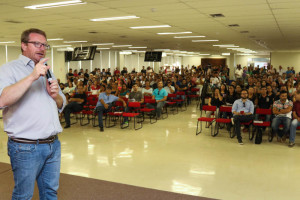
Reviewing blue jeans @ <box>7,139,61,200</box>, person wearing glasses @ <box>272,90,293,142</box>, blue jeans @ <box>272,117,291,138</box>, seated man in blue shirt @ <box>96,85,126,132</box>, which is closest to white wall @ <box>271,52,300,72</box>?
person wearing glasses @ <box>272,90,293,142</box>

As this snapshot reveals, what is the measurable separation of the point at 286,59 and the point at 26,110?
26.6 m

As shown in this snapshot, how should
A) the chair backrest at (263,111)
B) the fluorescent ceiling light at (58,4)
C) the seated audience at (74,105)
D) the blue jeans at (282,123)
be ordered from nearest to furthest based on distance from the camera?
the fluorescent ceiling light at (58,4) < the blue jeans at (282,123) < the chair backrest at (263,111) < the seated audience at (74,105)

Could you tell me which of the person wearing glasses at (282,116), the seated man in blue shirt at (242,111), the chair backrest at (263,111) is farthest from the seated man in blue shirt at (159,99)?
the person wearing glasses at (282,116)

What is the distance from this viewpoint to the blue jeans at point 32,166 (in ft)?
6.01

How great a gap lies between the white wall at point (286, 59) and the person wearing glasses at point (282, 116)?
65.5 feet

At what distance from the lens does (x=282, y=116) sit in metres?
6.71

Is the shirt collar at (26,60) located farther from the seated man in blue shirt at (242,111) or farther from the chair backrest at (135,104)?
the chair backrest at (135,104)

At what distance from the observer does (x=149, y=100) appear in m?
9.11

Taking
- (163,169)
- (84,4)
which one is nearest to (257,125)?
(163,169)

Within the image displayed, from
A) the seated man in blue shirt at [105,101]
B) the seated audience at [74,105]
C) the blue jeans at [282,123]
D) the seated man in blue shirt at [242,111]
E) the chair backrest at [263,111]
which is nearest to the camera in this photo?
the blue jeans at [282,123]

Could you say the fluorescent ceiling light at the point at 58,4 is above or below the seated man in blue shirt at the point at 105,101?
→ above

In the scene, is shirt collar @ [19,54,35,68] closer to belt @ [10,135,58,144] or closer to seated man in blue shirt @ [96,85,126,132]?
belt @ [10,135,58,144]

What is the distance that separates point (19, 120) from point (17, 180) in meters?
0.42

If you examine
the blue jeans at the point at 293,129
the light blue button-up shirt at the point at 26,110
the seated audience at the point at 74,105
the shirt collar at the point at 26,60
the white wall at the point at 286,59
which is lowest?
the blue jeans at the point at 293,129
